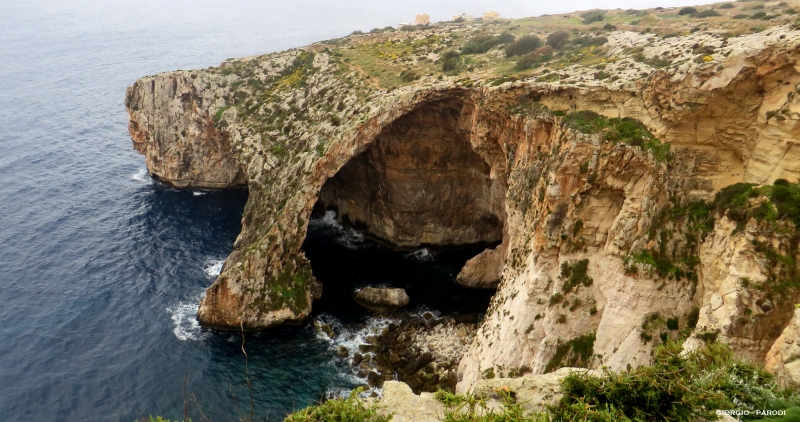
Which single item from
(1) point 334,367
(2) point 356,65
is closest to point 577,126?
(1) point 334,367

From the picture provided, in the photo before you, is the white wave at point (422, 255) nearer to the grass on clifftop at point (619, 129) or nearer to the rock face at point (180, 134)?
the rock face at point (180, 134)

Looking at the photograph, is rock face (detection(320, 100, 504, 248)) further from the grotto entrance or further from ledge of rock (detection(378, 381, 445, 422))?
ledge of rock (detection(378, 381, 445, 422))

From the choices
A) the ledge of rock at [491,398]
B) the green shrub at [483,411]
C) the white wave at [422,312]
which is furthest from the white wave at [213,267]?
the green shrub at [483,411]

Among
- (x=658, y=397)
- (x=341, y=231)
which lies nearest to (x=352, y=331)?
(x=341, y=231)

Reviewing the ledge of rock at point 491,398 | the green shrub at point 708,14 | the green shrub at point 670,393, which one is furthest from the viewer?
the green shrub at point 708,14

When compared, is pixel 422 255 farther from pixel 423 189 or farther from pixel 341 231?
pixel 341 231
